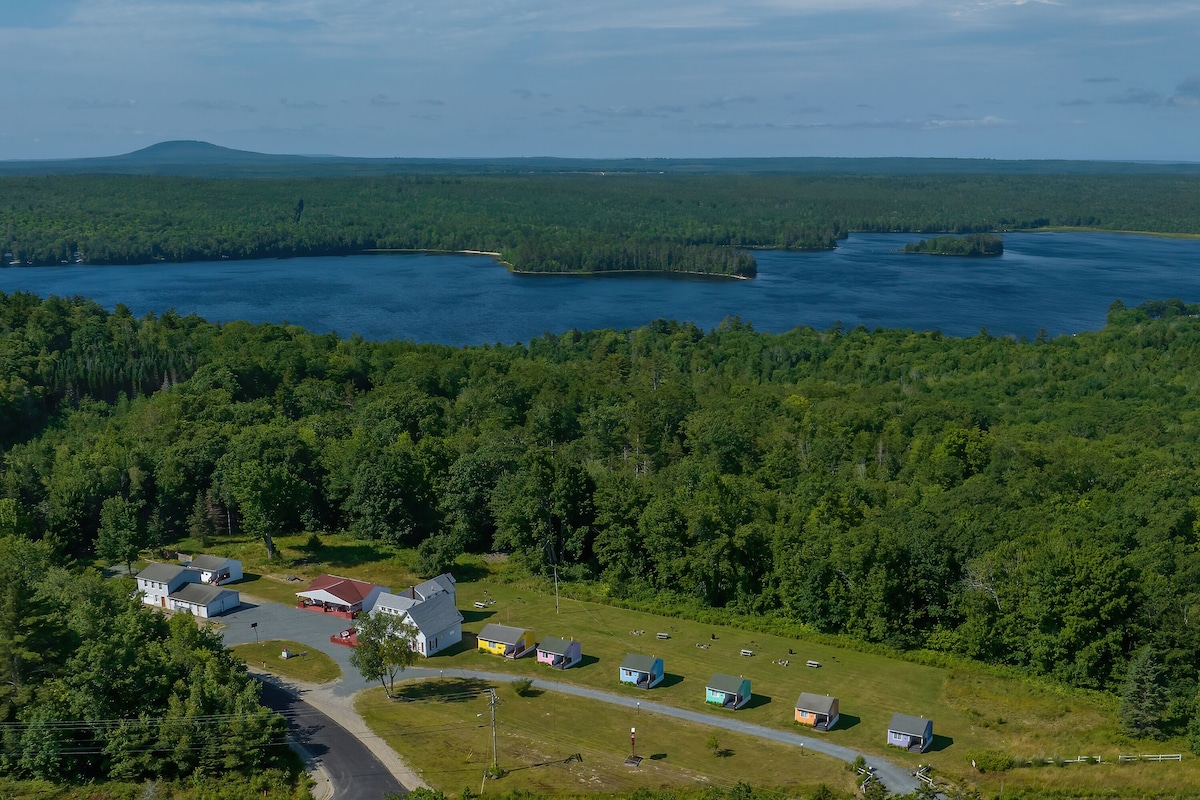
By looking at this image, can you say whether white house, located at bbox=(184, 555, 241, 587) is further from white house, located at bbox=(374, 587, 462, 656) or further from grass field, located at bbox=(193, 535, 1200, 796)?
white house, located at bbox=(374, 587, 462, 656)

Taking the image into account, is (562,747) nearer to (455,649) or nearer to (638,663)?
(638,663)

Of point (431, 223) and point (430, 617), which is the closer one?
point (430, 617)

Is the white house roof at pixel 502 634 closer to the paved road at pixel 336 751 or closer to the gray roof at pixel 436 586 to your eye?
the gray roof at pixel 436 586

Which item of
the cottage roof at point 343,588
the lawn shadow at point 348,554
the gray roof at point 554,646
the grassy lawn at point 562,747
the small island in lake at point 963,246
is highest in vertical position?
the small island in lake at point 963,246

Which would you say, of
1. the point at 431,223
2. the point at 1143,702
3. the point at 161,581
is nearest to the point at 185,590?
the point at 161,581

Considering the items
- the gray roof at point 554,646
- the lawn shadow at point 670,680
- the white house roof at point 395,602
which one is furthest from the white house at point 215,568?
the lawn shadow at point 670,680

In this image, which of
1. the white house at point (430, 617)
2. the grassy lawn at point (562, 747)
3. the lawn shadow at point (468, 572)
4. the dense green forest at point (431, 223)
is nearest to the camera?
the grassy lawn at point (562, 747)
